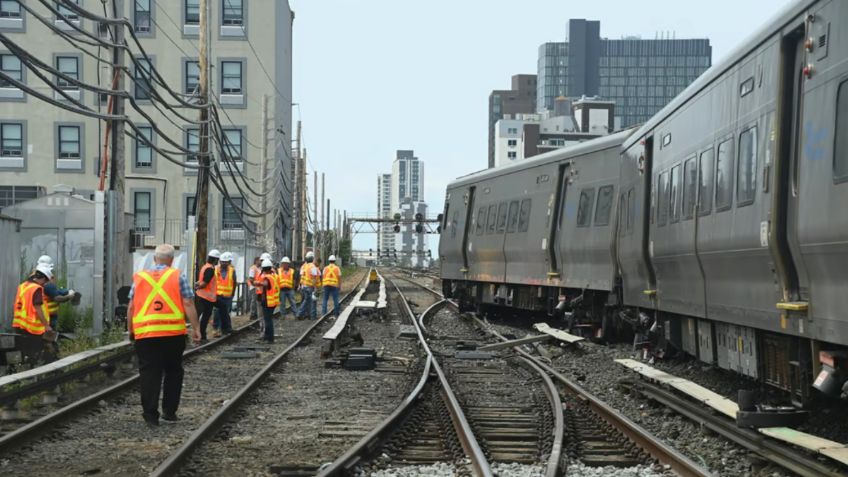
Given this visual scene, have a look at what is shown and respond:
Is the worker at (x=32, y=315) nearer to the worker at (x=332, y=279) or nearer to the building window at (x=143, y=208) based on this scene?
the worker at (x=332, y=279)

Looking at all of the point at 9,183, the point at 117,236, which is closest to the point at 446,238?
the point at 117,236

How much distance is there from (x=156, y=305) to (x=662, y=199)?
245 inches

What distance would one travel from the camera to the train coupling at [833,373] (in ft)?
24.7

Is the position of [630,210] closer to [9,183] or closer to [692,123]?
[692,123]

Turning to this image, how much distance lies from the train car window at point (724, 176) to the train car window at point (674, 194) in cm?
181

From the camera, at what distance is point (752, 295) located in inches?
362

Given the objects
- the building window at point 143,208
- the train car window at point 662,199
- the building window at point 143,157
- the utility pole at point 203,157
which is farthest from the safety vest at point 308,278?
the building window at point 143,157

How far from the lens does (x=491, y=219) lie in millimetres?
25453

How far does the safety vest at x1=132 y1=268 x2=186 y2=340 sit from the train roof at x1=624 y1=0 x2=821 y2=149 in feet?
18.3

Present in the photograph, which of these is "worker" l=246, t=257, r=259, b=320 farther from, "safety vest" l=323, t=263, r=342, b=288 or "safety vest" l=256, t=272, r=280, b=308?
"safety vest" l=323, t=263, r=342, b=288

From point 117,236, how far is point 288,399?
340 inches

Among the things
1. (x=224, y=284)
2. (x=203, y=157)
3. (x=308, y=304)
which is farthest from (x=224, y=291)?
(x=308, y=304)

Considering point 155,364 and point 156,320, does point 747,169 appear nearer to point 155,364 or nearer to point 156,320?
point 156,320

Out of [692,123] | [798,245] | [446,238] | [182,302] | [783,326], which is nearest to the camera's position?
[798,245]
